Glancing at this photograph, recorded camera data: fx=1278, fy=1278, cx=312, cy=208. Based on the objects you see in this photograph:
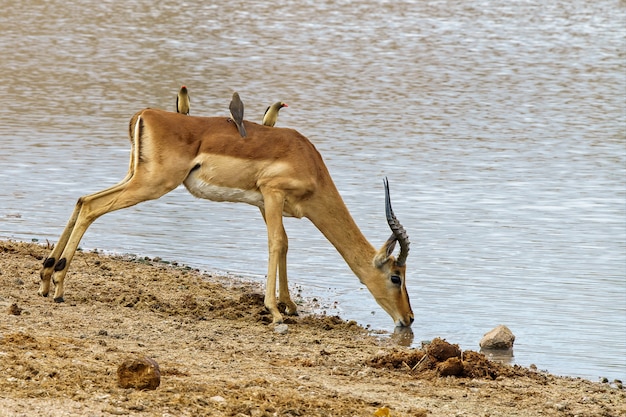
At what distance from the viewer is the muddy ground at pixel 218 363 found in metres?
6.40

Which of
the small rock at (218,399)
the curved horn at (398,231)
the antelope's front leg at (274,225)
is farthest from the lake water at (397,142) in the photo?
the small rock at (218,399)

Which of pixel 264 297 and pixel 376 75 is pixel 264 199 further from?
pixel 376 75

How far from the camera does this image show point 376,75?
25.5m

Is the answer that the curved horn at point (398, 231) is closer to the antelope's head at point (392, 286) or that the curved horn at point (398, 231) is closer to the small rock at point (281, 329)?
the antelope's head at point (392, 286)

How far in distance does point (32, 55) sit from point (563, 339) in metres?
18.7

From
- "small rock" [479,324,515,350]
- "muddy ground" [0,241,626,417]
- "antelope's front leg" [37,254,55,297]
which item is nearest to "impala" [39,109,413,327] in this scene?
"antelope's front leg" [37,254,55,297]

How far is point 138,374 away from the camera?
6.46 m

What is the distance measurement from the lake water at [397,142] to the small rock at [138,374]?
123 inches

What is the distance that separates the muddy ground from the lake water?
627mm

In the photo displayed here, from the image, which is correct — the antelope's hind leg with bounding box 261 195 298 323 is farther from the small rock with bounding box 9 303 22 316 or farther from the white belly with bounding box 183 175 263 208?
the small rock with bounding box 9 303 22 316

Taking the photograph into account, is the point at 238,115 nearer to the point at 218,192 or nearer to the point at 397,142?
the point at 218,192

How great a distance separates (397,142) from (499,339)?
362 inches

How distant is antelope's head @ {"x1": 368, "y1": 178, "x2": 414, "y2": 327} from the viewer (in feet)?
31.6

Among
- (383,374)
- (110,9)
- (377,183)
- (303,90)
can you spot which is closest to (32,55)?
(303,90)
